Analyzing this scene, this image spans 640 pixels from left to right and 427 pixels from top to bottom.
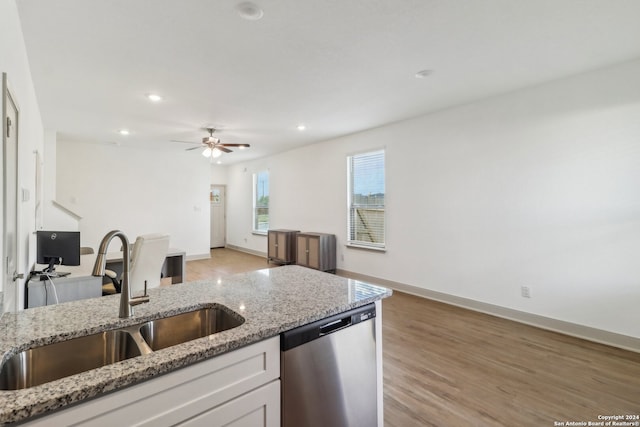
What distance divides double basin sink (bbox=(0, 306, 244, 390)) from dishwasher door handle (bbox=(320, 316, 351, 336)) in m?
0.37

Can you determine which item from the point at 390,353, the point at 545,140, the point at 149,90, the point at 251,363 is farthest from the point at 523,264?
the point at 149,90

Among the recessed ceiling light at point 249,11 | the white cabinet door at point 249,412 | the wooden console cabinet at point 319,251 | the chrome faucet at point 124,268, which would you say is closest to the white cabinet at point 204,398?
the white cabinet door at point 249,412

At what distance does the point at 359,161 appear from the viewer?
17.7 ft

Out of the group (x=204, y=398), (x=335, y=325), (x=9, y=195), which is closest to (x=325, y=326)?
(x=335, y=325)

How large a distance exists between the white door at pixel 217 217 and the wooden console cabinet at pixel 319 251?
4.43 metres

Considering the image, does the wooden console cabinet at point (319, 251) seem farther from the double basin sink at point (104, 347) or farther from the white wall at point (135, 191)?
the double basin sink at point (104, 347)

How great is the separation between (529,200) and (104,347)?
3.96 m

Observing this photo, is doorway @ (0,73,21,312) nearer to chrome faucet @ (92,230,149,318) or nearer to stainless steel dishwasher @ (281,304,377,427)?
chrome faucet @ (92,230,149,318)

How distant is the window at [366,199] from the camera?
5.01 metres

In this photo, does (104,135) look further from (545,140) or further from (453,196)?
(545,140)

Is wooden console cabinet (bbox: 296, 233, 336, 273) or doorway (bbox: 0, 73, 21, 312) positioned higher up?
doorway (bbox: 0, 73, 21, 312)

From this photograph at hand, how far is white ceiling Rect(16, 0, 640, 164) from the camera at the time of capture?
202cm

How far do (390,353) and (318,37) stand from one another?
279 centimetres

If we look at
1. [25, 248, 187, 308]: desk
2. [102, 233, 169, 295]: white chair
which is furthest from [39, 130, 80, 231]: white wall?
[102, 233, 169, 295]: white chair
